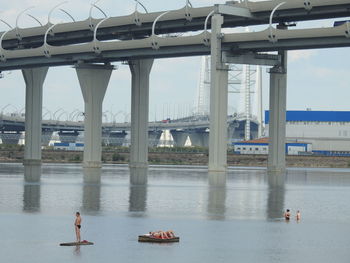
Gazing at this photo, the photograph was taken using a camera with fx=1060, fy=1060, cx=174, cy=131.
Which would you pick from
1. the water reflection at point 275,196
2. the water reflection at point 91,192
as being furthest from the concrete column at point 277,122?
the water reflection at point 91,192

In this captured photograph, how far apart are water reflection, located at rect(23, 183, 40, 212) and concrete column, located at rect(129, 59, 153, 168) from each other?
49.3 meters

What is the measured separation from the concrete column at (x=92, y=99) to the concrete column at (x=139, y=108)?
4.27 metres

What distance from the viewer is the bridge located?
130125 mm

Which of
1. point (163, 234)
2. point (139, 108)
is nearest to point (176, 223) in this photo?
point (163, 234)

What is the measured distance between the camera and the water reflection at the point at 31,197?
77181 mm

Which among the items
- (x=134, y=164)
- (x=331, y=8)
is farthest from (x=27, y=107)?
(x=331, y=8)

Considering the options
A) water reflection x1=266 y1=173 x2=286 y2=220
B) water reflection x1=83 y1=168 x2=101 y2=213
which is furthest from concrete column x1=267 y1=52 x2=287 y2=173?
water reflection x1=83 y1=168 x2=101 y2=213

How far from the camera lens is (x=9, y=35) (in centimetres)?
17725

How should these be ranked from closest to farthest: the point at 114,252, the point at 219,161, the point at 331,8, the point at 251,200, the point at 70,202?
the point at 114,252
the point at 70,202
the point at 251,200
the point at 331,8
the point at 219,161

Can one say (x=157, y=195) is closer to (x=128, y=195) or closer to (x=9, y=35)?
(x=128, y=195)

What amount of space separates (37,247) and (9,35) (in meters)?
126

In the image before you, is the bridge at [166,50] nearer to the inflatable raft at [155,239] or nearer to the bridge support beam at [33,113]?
the bridge support beam at [33,113]

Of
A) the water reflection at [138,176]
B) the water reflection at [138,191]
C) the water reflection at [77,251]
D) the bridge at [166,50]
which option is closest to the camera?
the water reflection at [77,251]

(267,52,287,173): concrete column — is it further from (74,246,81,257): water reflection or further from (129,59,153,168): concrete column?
(74,246,81,257): water reflection
